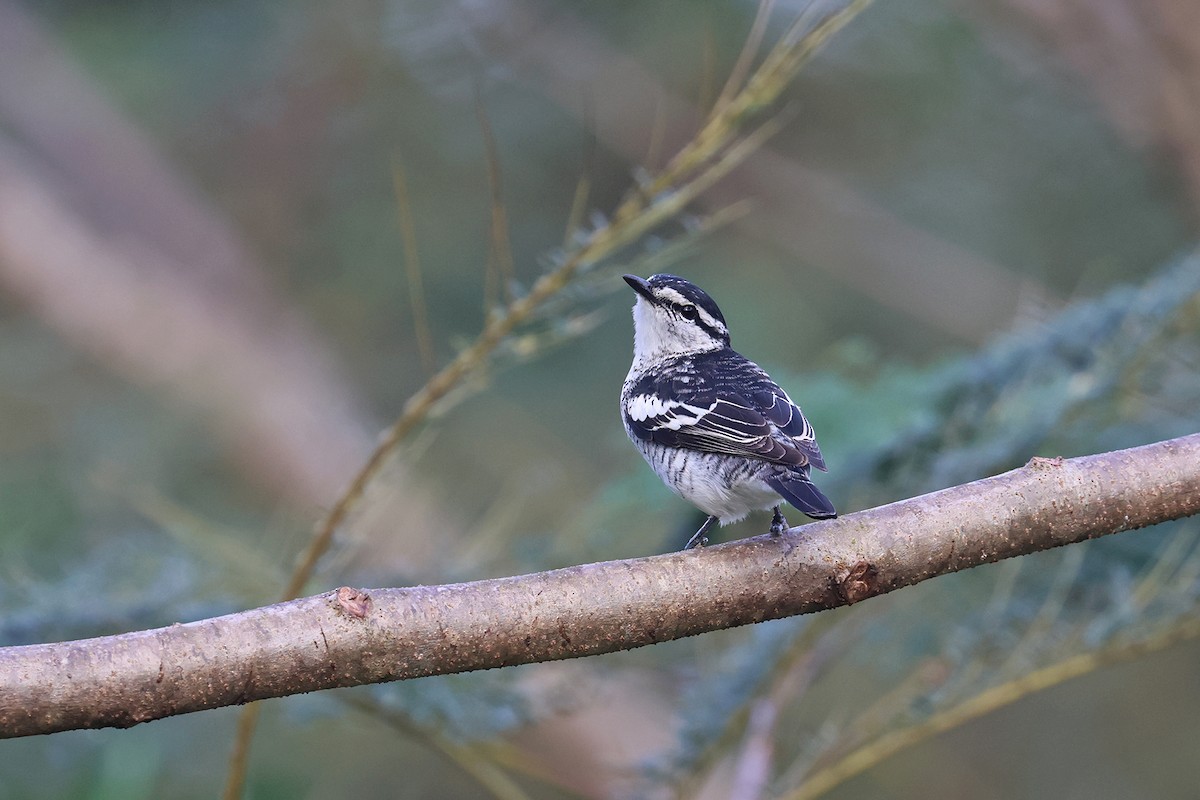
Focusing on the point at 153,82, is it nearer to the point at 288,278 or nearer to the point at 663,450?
the point at 288,278

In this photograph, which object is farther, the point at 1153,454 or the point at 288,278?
the point at 288,278

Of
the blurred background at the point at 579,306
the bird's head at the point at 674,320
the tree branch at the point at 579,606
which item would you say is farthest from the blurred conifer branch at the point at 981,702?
the bird's head at the point at 674,320

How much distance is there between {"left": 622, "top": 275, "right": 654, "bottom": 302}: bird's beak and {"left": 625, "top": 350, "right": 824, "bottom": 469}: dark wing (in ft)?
1.15

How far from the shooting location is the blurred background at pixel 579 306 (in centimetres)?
433

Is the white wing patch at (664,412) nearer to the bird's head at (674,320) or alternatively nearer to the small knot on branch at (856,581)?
the bird's head at (674,320)

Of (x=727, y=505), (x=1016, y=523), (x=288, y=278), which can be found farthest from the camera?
(x=288, y=278)

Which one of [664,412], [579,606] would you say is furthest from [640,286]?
[579,606]

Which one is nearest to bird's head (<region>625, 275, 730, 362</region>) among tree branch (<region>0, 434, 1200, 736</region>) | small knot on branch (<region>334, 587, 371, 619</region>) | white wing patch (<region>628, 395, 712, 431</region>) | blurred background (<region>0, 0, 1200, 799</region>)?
blurred background (<region>0, 0, 1200, 799</region>)

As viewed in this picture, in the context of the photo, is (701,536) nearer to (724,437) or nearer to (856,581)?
(724,437)

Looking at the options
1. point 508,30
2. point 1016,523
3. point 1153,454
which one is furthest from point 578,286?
point 508,30

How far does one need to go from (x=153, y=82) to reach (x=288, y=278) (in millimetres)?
1825

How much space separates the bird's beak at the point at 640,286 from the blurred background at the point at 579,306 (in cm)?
67

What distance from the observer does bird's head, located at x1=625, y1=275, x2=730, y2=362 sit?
418 cm

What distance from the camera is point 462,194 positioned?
8.78 metres
